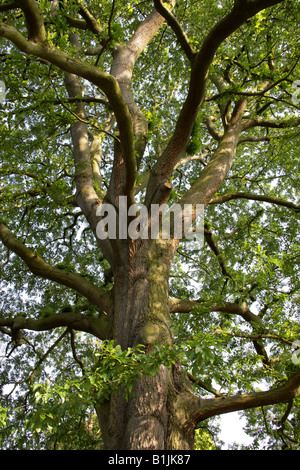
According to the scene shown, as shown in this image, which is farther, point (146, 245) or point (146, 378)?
point (146, 245)

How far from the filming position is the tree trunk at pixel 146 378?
3277mm

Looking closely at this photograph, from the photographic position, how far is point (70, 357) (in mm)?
9125

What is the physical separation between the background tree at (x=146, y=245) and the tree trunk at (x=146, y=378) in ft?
0.05

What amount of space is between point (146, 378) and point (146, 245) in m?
1.84

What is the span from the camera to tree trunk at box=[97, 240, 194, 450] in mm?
3277

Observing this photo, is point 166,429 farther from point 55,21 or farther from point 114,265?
point 55,21

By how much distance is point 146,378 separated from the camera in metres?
3.52

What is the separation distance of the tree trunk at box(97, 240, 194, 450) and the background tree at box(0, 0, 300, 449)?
15 mm

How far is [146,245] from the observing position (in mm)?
4891

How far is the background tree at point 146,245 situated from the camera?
10.4ft

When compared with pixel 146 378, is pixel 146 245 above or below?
above

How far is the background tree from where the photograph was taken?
3162mm

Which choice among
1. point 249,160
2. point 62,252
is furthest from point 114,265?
point 249,160
